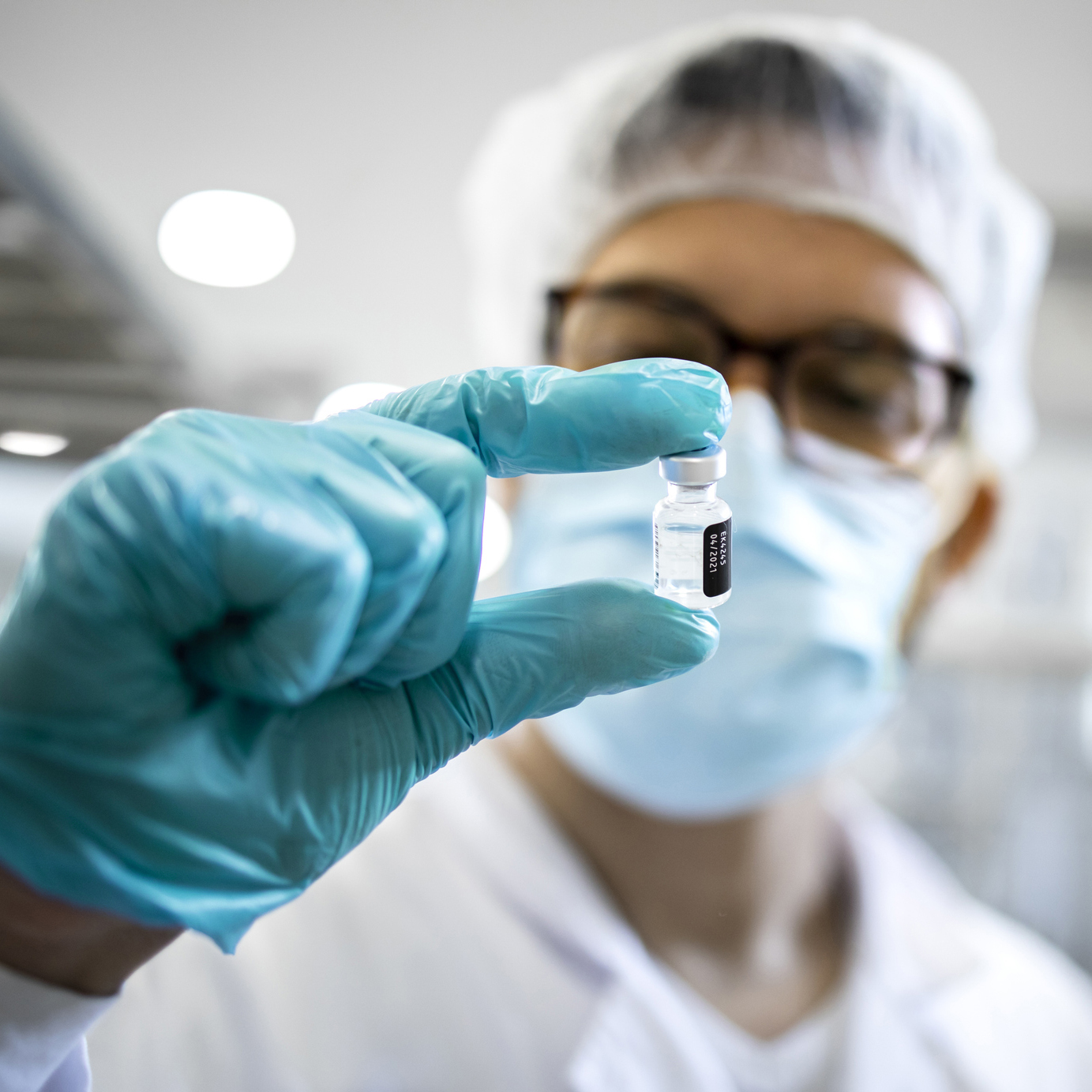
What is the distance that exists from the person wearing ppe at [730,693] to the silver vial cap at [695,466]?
299mm

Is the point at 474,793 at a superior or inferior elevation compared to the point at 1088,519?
superior

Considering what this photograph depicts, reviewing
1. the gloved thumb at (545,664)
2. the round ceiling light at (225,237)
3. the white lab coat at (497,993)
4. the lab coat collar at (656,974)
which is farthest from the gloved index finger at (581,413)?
the round ceiling light at (225,237)

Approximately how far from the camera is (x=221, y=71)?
4.42 feet

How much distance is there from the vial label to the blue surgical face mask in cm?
26

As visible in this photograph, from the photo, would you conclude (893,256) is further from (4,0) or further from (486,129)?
(4,0)

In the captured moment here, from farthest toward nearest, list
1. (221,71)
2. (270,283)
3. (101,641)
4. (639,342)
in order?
1. (270,283)
2. (221,71)
3. (639,342)
4. (101,641)

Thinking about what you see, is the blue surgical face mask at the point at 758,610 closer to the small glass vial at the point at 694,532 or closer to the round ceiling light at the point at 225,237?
the small glass vial at the point at 694,532

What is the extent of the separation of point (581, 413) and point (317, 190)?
52.2 inches

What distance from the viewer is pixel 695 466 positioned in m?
0.54

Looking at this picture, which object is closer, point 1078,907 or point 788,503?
point 788,503

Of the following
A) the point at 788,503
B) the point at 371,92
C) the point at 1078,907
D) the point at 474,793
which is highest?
the point at 371,92

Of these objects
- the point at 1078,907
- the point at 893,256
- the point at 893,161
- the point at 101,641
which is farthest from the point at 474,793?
the point at 1078,907

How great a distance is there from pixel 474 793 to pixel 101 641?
89 centimetres

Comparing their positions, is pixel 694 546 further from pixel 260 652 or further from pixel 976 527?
pixel 976 527
